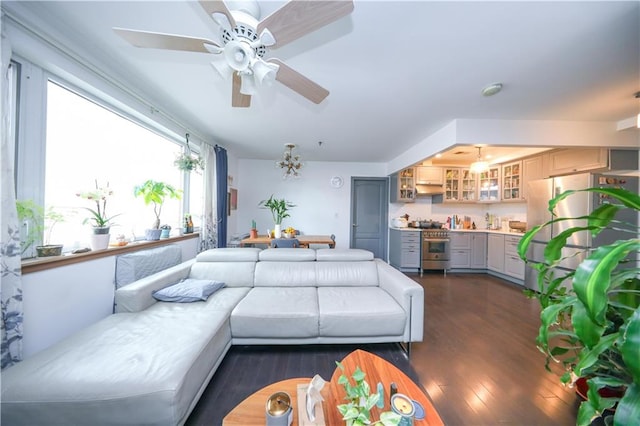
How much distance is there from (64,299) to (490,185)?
247 inches

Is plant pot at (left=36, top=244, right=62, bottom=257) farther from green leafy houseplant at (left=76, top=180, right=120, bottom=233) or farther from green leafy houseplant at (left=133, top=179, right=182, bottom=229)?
green leafy houseplant at (left=133, top=179, right=182, bottom=229)

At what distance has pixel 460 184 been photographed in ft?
15.7

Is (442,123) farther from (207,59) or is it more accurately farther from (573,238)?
(207,59)

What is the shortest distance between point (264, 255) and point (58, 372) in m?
1.64

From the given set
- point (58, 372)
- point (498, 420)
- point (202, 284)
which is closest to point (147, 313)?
point (202, 284)

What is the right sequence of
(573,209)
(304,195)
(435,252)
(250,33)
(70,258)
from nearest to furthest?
(250,33), (70,258), (573,209), (435,252), (304,195)

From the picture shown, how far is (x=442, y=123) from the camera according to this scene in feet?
9.09

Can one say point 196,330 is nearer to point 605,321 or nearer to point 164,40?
point 164,40

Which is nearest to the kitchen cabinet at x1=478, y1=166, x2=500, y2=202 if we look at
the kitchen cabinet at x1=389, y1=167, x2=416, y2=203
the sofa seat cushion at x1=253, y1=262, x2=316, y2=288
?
the kitchen cabinet at x1=389, y1=167, x2=416, y2=203

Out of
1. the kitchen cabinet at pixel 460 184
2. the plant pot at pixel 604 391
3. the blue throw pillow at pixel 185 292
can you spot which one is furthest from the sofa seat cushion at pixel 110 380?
the kitchen cabinet at pixel 460 184

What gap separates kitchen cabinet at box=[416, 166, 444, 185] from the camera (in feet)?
15.8

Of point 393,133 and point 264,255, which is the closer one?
point 264,255

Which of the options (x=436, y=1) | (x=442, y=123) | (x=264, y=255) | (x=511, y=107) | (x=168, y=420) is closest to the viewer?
(x=168, y=420)

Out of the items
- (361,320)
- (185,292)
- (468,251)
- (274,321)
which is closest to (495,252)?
(468,251)
